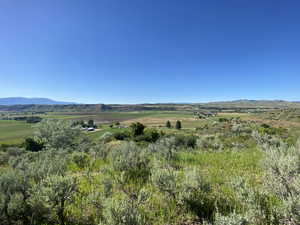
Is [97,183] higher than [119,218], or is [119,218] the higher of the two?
[119,218]

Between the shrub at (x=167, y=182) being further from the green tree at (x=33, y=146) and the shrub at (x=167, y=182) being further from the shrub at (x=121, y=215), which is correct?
the green tree at (x=33, y=146)

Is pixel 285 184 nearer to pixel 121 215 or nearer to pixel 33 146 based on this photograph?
pixel 121 215

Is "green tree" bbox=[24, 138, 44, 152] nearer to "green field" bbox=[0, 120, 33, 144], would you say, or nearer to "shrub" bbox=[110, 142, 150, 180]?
"green field" bbox=[0, 120, 33, 144]

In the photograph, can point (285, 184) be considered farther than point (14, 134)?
No

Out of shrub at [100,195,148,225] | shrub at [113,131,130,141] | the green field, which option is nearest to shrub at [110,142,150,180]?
shrub at [100,195,148,225]

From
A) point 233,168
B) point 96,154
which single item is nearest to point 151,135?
point 96,154

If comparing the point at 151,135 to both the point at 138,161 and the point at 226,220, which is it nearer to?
the point at 138,161

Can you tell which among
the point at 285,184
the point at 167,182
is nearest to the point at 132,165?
the point at 167,182

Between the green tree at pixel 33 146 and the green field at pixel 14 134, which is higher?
the green tree at pixel 33 146

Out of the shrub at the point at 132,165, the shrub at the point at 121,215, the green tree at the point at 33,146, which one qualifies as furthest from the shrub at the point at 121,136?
the shrub at the point at 121,215

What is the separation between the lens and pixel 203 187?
448 cm

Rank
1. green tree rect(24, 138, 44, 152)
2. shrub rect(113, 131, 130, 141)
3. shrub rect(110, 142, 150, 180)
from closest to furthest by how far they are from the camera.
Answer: shrub rect(110, 142, 150, 180) → green tree rect(24, 138, 44, 152) → shrub rect(113, 131, 130, 141)

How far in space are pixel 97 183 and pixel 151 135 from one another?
1136 inches

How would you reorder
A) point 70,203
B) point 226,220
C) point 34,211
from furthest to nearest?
1. point 70,203
2. point 34,211
3. point 226,220
